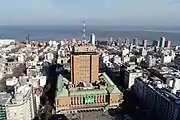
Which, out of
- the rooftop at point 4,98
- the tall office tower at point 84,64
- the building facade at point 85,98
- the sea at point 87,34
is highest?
the sea at point 87,34

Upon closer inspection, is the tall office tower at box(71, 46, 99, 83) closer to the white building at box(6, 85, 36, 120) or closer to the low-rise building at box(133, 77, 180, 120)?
the low-rise building at box(133, 77, 180, 120)

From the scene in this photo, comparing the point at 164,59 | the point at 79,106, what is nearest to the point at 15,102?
the point at 79,106

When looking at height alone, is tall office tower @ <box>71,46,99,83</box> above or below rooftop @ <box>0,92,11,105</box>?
above

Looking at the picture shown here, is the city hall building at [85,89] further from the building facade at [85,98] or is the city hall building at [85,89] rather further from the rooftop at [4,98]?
the rooftop at [4,98]

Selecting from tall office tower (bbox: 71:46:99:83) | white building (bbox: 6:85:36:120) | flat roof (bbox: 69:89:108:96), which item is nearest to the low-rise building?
flat roof (bbox: 69:89:108:96)

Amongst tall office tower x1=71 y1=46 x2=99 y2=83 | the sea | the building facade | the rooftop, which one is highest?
the sea

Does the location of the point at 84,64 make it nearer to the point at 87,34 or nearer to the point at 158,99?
the point at 158,99

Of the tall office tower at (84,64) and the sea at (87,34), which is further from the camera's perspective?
the sea at (87,34)

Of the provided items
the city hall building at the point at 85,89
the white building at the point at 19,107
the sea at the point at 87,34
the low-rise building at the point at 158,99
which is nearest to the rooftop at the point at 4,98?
the white building at the point at 19,107
